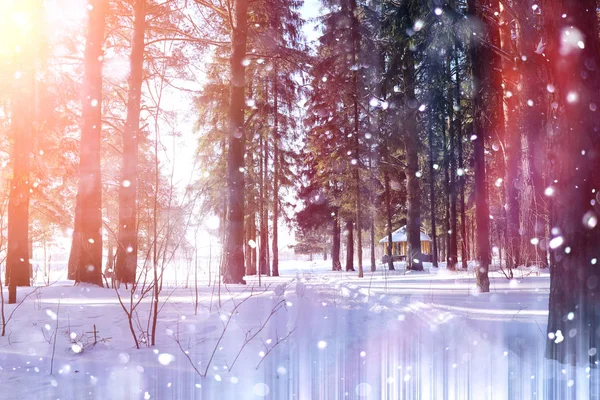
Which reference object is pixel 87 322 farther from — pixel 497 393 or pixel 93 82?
pixel 93 82

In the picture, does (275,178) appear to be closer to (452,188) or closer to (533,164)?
(452,188)

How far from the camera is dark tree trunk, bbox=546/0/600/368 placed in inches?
142

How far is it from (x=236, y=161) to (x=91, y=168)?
12.5ft

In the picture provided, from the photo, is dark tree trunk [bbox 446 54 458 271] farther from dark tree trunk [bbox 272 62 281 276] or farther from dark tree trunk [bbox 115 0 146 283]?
dark tree trunk [bbox 115 0 146 283]

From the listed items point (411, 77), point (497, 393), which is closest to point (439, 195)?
point (411, 77)

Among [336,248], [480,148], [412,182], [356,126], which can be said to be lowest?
[336,248]

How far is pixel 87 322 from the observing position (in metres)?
5.06

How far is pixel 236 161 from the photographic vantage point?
493 inches

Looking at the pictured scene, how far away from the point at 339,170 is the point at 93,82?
466 inches

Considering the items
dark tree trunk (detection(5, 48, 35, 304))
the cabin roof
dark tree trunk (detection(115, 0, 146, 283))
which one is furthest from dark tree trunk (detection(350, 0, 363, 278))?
the cabin roof

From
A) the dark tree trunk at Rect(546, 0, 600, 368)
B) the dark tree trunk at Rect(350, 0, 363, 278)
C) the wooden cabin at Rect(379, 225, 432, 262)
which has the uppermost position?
the dark tree trunk at Rect(350, 0, 363, 278)

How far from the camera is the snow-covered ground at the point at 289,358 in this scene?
2.96 meters

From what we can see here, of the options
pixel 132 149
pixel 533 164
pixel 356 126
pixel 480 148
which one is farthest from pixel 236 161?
pixel 533 164

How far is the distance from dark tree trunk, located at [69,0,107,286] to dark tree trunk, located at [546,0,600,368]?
29.4ft
